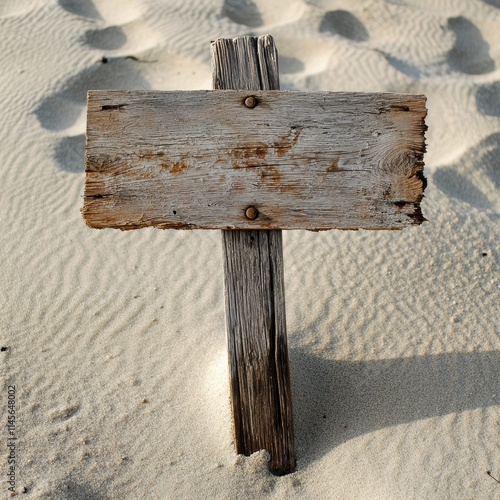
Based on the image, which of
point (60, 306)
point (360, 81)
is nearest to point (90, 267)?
point (60, 306)

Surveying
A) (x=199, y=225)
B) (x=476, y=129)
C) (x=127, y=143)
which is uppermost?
(x=127, y=143)

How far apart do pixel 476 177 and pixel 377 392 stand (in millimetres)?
1807

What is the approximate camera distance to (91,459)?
2541mm

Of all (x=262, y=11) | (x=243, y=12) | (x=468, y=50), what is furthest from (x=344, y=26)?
(x=468, y=50)

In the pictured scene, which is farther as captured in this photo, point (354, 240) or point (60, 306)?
point (354, 240)

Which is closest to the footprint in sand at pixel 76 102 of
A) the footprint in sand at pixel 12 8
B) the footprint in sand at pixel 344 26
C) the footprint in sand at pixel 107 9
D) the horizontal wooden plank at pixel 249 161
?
the footprint in sand at pixel 107 9

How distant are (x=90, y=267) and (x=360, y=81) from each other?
231 centimetres

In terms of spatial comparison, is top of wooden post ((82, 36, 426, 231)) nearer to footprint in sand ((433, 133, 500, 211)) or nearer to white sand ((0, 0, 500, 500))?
white sand ((0, 0, 500, 500))

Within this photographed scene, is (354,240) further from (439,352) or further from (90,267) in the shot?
(90,267)

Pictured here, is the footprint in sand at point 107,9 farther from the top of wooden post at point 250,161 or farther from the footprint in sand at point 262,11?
the top of wooden post at point 250,161

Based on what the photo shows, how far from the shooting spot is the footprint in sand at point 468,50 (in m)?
5.01

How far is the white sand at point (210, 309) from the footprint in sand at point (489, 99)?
0.05 feet

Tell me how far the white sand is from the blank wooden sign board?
0.86 m

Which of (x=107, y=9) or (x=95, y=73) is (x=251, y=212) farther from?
(x=107, y=9)
